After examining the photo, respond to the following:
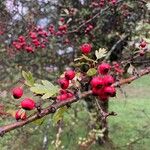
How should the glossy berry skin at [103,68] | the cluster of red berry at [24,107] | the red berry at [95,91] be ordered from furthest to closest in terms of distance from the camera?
1. the glossy berry skin at [103,68]
2. the red berry at [95,91]
3. the cluster of red berry at [24,107]

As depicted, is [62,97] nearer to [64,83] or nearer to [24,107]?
[64,83]

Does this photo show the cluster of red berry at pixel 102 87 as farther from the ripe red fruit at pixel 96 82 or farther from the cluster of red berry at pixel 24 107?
the cluster of red berry at pixel 24 107

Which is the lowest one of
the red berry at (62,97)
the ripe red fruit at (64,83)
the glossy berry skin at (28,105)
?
the red berry at (62,97)

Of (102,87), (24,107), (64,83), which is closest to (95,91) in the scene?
(102,87)

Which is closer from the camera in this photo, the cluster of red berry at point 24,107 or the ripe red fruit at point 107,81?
the cluster of red berry at point 24,107

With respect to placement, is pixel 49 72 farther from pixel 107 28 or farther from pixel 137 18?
pixel 137 18

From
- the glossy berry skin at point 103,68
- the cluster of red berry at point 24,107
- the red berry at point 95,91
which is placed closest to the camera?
the cluster of red berry at point 24,107

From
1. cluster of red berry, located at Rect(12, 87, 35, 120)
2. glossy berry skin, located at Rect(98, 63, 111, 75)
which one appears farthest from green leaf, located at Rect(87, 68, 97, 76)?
cluster of red berry, located at Rect(12, 87, 35, 120)

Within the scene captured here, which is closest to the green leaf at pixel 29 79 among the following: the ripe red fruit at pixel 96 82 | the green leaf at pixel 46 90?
the green leaf at pixel 46 90

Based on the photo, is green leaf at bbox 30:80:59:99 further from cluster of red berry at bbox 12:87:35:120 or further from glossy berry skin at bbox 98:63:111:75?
glossy berry skin at bbox 98:63:111:75

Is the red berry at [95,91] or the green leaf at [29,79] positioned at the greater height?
the green leaf at [29,79]

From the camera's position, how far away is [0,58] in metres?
8.57

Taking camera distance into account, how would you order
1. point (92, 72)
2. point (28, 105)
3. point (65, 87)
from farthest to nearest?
1. point (92, 72)
2. point (65, 87)
3. point (28, 105)

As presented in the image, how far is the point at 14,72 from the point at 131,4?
10.5 ft
